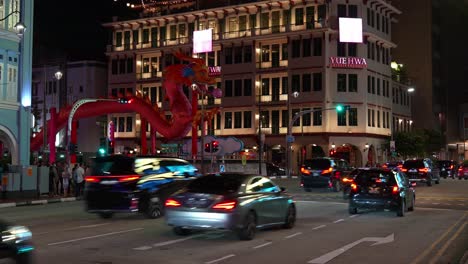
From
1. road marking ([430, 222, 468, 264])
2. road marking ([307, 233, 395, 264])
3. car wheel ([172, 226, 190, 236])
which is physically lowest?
road marking ([430, 222, 468, 264])

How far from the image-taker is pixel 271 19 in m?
72.8

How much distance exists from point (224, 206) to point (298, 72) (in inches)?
2268

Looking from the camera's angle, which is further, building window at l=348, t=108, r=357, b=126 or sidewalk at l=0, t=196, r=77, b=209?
building window at l=348, t=108, r=357, b=126

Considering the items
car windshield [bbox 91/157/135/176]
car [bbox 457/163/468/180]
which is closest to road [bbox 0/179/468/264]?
car windshield [bbox 91/157/135/176]

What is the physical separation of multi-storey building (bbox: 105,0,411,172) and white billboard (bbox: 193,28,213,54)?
4188 millimetres

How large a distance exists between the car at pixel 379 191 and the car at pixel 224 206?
226 inches

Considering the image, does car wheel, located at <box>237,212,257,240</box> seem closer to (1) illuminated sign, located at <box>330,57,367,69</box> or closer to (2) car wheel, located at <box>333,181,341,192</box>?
(2) car wheel, located at <box>333,181,341,192</box>

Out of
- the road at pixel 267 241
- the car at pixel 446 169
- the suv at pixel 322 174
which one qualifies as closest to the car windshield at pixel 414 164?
the suv at pixel 322 174

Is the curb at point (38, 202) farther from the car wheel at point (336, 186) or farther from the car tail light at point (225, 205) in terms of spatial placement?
the car tail light at point (225, 205)

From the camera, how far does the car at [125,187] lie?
18.3 meters

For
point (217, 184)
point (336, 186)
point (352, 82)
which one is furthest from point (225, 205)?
point (352, 82)

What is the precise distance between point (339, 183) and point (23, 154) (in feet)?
58.2

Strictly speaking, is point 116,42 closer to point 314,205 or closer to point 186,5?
point 186,5

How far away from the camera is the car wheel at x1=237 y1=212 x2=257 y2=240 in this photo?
14.0m
